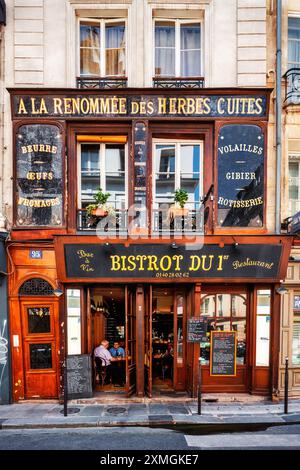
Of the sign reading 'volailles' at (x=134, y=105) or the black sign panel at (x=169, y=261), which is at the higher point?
the sign reading 'volailles' at (x=134, y=105)

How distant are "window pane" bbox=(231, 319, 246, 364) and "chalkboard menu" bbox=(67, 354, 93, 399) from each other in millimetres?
3953

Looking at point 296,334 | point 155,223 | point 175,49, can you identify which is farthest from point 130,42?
point 296,334

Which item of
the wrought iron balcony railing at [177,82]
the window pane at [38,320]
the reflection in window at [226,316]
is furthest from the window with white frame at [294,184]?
the window pane at [38,320]

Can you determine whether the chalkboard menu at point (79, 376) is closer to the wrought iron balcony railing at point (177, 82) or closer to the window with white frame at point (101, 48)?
the wrought iron balcony railing at point (177, 82)

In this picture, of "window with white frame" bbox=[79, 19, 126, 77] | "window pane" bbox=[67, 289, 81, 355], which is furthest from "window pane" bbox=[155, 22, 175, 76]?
"window pane" bbox=[67, 289, 81, 355]

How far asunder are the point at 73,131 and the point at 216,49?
436cm

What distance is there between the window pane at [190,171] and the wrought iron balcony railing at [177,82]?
162 cm

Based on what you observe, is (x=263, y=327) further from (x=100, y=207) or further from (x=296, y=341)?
(x=100, y=207)

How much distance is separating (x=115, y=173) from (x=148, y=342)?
4681mm

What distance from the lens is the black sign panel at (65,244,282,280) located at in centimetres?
839

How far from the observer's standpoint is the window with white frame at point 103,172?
29.7 ft

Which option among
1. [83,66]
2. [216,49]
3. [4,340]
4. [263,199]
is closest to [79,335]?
[4,340]

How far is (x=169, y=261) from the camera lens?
8445 millimetres

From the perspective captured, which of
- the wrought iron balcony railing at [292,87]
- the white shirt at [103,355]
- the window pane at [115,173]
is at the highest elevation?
the wrought iron balcony railing at [292,87]
